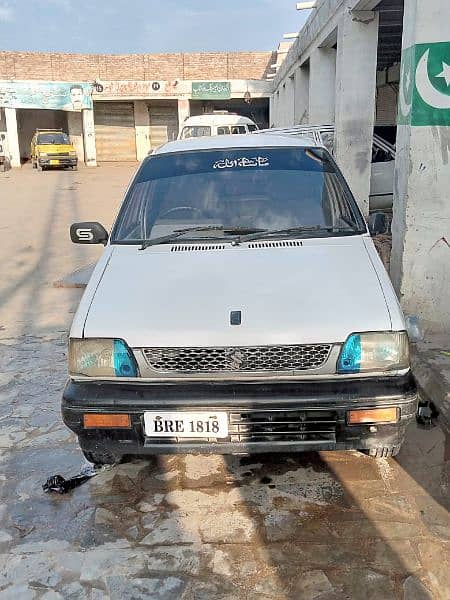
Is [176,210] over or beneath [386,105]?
beneath

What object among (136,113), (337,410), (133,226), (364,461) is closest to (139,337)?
(337,410)

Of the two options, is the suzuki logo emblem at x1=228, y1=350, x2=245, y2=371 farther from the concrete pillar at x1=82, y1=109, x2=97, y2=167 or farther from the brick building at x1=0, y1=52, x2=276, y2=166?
the concrete pillar at x1=82, y1=109, x2=97, y2=167

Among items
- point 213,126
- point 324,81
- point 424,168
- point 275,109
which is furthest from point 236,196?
point 275,109

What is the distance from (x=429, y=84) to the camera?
177 inches

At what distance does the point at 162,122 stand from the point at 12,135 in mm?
8550

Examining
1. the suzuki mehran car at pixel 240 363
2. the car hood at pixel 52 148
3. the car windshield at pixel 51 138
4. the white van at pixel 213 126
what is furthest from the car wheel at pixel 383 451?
the car windshield at pixel 51 138

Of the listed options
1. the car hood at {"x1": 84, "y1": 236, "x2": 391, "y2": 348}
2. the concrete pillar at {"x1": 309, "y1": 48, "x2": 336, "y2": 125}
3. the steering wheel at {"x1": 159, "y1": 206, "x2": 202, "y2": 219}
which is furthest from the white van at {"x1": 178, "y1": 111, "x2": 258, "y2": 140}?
the car hood at {"x1": 84, "y1": 236, "x2": 391, "y2": 348}

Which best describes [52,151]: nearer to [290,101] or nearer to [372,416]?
[290,101]

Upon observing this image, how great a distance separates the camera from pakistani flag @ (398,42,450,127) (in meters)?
4.44

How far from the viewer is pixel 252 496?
2.93 m

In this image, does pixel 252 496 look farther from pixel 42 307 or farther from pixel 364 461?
pixel 42 307

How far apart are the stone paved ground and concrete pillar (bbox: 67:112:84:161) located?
104 feet

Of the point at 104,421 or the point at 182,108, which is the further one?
the point at 182,108

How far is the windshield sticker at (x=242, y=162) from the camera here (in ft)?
12.7
